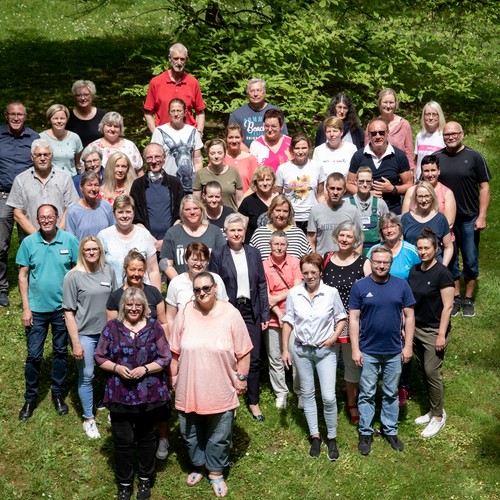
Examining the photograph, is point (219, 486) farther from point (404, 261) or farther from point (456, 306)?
point (456, 306)

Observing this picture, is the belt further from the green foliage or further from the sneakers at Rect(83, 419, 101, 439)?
the green foliage

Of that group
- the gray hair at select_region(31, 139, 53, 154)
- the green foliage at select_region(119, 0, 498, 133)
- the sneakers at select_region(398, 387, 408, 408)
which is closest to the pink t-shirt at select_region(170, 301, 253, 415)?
the sneakers at select_region(398, 387, 408, 408)

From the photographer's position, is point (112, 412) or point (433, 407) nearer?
point (112, 412)

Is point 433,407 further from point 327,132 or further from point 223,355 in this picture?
point 327,132

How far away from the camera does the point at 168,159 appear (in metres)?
12.0

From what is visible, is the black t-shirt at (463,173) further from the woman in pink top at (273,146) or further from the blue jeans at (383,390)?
the blue jeans at (383,390)

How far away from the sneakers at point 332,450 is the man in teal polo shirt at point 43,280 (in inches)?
123

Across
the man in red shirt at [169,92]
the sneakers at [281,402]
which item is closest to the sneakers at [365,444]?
the sneakers at [281,402]

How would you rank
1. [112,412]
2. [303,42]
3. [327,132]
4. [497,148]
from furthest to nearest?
[497,148] → [303,42] → [327,132] → [112,412]

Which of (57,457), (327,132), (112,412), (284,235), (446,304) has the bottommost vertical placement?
(57,457)

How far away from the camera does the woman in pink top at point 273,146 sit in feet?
38.4

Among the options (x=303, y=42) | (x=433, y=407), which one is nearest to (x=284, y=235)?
(x=433, y=407)

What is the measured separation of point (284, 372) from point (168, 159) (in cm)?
339

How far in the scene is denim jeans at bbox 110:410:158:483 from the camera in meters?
8.66
